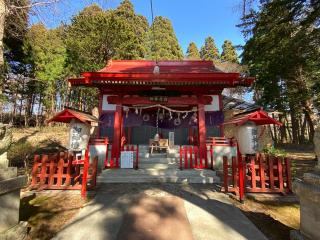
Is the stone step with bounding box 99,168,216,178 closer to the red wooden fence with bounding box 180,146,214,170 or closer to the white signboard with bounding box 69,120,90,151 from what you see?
the red wooden fence with bounding box 180,146,214,170

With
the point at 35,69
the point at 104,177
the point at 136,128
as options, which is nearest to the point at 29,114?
the point at 35,69

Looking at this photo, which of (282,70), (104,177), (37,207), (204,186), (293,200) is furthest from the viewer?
(282,70)

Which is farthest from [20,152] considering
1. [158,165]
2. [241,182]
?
[241,182]

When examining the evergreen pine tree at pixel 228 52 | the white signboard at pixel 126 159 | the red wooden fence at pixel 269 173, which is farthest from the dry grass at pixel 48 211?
the evergreen pine tree at pixel 228 52

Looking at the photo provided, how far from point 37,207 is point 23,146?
10545 millimetres

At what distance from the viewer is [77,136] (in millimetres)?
7832

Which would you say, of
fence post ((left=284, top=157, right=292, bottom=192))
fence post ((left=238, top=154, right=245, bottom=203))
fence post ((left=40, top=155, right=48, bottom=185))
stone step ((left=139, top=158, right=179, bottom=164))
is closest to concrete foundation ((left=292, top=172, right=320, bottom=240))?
fence post ((left=238, top=154, right=245, bottom=203))

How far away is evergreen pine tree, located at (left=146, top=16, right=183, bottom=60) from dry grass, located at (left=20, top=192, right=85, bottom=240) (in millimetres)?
24886

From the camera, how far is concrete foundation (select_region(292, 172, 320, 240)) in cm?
295

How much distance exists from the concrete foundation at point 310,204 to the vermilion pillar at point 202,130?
21.1ft

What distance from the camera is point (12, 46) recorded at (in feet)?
64.2

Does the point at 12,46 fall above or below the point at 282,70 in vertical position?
above

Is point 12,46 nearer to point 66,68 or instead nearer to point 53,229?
point 66,68

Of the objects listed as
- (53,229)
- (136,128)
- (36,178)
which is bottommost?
(53,229)
